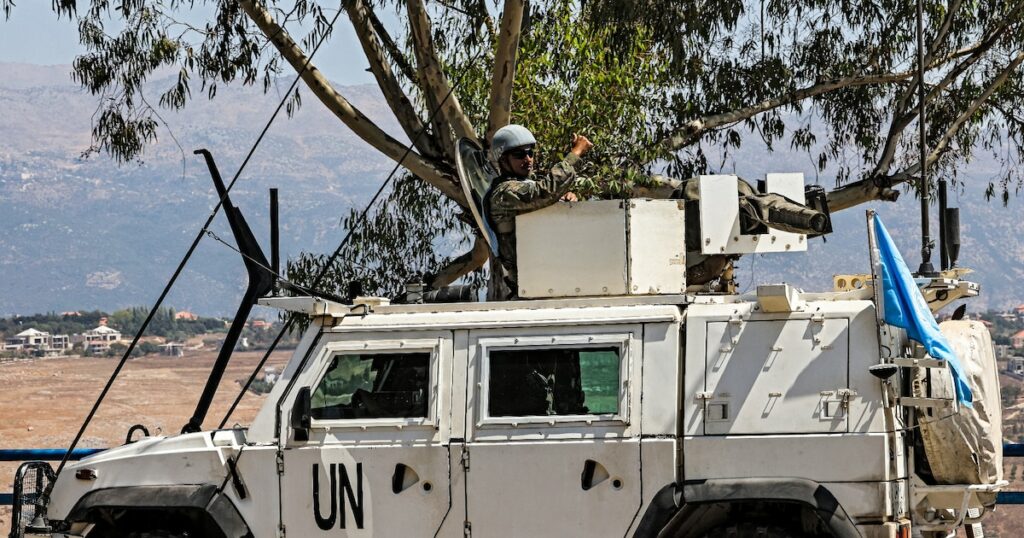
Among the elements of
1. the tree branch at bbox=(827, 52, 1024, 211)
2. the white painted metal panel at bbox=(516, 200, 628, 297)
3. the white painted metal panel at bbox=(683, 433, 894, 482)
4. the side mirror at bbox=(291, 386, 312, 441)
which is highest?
the tree branch at bbox=(827, 52, 1024, 211)

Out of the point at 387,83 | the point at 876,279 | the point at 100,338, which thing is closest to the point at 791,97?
the point at 387,83

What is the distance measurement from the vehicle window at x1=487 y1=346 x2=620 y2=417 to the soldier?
1.00 m

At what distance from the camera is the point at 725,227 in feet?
31.1

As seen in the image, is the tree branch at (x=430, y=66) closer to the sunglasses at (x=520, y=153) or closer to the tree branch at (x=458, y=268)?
the tree branch at (x=458, y=268)

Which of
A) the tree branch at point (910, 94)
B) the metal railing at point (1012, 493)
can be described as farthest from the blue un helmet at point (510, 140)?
the tree branch at point (910, 94)

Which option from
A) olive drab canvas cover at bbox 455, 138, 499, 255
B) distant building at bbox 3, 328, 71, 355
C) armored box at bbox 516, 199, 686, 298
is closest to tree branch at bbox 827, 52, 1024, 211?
olive drab canvas cover at bbox 455, 138, 499, 255

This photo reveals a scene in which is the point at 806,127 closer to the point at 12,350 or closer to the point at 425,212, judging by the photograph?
the point at 425,212

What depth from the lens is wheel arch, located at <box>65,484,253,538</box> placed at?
8.78 metres

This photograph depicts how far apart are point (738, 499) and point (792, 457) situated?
14.5 inches

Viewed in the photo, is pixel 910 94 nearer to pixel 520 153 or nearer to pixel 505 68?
pixel 505 68

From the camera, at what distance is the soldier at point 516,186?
9.16 meters

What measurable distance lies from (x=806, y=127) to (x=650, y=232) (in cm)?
1167

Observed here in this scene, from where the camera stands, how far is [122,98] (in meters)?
17.9

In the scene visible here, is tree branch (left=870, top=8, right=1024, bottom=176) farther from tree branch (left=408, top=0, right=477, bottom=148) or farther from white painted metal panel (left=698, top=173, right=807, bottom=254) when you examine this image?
white painted metal panel (left=698, top=173, right=807, bottom=254)
